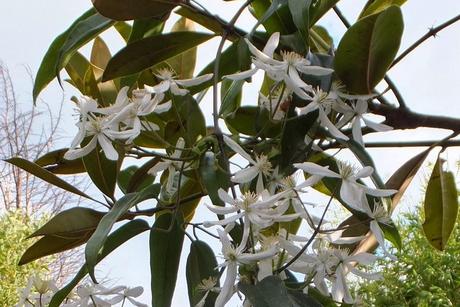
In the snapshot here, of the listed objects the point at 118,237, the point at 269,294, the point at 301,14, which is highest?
the point at 301,14

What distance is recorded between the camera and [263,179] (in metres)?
0.50

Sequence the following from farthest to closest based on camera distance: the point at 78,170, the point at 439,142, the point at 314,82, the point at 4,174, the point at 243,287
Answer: the point at 4,174 < the point at 78,170 < the point at 439,142 < the point at 314,82 < the point at 243,287

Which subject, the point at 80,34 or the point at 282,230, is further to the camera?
the point at 80,34

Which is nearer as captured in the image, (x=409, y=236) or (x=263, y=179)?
(x=263, y=179)

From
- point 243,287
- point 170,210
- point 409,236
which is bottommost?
point 243,287

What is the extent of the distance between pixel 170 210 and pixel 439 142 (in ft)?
0.74

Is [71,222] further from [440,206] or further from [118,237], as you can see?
[440,206]

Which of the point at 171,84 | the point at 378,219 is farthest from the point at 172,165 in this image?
the point at 378,219

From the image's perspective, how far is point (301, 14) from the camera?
0.52 meters

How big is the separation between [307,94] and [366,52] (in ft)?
0.18

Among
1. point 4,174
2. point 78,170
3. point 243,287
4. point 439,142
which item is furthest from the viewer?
point 4,174

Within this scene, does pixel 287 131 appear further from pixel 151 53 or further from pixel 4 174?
pixel 4 174

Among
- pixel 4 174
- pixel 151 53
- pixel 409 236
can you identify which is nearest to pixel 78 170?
pixel 151 53

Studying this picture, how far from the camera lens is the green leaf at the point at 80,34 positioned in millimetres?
596
